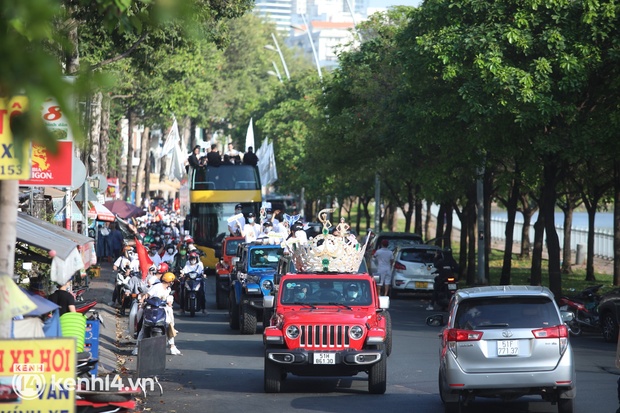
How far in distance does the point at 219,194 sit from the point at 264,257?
17.0 metres

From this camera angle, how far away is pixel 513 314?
42.0 ft

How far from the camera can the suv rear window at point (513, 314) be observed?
12758mm

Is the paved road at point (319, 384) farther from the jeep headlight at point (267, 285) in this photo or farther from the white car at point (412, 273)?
the white car at point (412, 273)

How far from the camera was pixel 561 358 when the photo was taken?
12672 mm

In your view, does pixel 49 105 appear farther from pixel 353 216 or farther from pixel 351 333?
pixel 353 216

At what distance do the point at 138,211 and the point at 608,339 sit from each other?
30641mm

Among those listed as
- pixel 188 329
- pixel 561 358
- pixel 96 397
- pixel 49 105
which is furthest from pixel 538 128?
pixel 49 105

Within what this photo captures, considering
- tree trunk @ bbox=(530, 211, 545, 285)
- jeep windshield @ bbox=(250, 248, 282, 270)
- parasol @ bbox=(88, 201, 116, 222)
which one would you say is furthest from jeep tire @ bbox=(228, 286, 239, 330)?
tree trunk @ bbox=(530, 211, 545, 285)

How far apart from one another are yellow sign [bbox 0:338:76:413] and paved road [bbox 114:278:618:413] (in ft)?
19.7

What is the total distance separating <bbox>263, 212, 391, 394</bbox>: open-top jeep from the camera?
15.0m

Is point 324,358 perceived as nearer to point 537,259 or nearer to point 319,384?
point 319,384

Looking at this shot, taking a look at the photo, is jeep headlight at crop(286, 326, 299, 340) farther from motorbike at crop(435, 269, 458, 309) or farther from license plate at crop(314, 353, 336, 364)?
motorbike at crop(435, 269, 458, 309)

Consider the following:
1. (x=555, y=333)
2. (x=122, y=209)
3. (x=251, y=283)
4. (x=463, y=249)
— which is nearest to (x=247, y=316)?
(x=251, y=283)

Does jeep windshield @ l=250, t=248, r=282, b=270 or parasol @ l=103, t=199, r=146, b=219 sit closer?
jeep windshield @ l=250, t=248, r=282, b=270
